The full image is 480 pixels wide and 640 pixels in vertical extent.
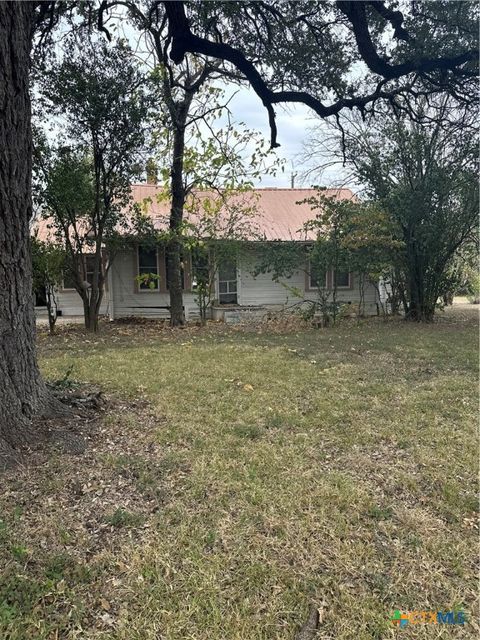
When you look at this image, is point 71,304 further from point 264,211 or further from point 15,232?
point 15,232

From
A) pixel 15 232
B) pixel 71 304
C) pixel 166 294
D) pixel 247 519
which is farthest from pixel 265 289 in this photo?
pixel 247 519

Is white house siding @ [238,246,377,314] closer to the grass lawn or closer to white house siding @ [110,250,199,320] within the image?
white house siding @ [110,250,199,320]

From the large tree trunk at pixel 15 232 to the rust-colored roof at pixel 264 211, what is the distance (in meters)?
8.39

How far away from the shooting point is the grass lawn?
5.68ft

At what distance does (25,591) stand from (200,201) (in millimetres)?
11121

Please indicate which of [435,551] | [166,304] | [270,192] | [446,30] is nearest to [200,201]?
[166,304]

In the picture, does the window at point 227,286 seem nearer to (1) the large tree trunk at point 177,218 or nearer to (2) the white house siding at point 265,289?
(2) the white house siding at point 265,289

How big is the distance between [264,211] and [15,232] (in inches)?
505

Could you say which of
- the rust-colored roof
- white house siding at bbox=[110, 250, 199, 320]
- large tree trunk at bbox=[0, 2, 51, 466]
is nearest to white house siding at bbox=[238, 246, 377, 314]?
the rust-colored roof

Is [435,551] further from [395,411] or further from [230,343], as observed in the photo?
[230,343]

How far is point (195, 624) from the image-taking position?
1671mm

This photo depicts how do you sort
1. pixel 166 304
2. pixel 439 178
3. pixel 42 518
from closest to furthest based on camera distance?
1. pixel 42 518
2. pixel 439 178
3. pixel 166 304

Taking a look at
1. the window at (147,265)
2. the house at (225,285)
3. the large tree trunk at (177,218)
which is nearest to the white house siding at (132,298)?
the house at (225,285)

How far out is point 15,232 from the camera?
2963 mm
